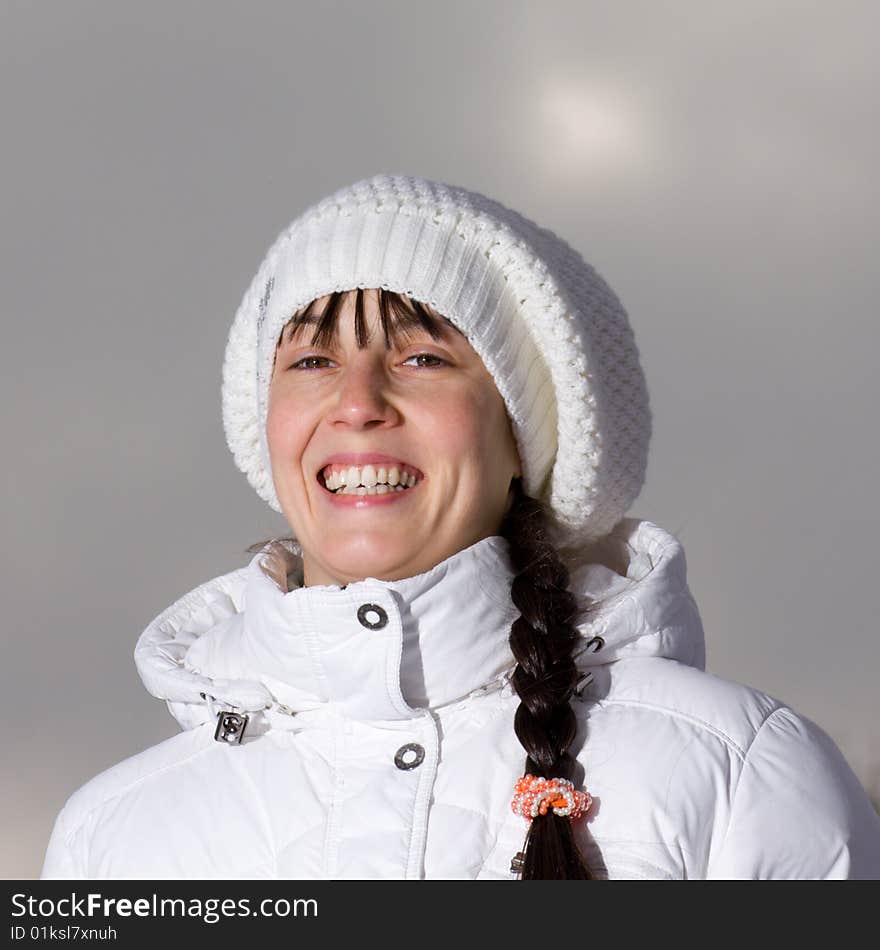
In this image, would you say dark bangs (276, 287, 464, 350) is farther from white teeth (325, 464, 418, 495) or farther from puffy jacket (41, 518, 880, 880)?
puffy jacket (41, 518, 880, 880)

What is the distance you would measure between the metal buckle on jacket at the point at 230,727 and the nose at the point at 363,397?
402 mm

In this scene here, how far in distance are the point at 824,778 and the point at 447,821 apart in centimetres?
43

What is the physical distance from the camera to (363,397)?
177 cm

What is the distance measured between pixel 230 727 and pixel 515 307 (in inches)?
25.8

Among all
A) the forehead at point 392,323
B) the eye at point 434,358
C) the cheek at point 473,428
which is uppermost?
the forehead at point 392,323

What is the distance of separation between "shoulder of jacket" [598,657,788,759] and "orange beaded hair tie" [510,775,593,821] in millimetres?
150

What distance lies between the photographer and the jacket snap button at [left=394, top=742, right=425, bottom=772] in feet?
5.70

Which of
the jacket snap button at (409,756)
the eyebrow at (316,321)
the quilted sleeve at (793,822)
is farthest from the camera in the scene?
the eyebrow at (316,321)

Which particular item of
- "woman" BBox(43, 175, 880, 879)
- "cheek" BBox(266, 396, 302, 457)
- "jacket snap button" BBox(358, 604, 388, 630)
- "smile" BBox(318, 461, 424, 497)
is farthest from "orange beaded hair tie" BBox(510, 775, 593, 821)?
"cheek" BBox(266, 396, 302, 457)

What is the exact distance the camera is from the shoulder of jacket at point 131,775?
194 cm

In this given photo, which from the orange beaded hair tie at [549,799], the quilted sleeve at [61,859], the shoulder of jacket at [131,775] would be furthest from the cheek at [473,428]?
the quilted sleeve at [61,859]

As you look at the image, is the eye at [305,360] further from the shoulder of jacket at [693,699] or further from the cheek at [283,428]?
the shoulder of jacket at [693,699]
